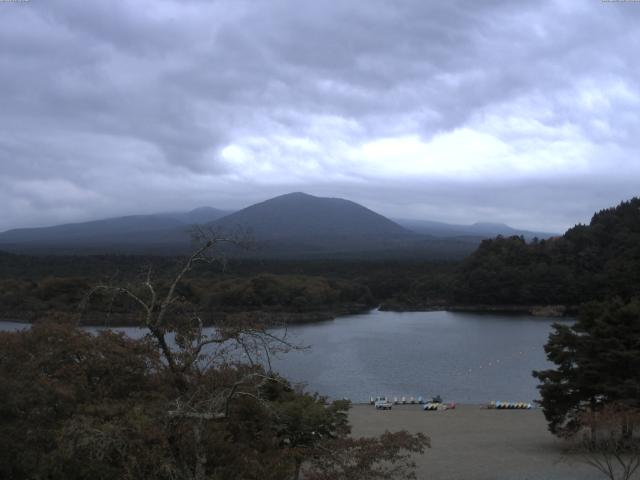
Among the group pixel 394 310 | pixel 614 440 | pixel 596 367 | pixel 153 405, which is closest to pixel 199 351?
pixel 153 405

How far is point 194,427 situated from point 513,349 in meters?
23.8

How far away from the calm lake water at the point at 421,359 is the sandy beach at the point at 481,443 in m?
2.47

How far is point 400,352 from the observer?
2620 cm

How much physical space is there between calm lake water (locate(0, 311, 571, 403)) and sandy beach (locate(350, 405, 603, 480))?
2467 millimetres

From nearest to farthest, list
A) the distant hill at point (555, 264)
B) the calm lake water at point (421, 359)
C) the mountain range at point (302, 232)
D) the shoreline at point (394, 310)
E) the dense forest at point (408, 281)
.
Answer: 1. the calm lake water at point (421, 359)
2. the shoreline at point (394, 310)
3. the dense forest at point (408, 281)
4. the distant hill at point (555, 264)
5. the mountain range at point (302, 232)

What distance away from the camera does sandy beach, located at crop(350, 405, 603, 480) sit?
9.59 metres

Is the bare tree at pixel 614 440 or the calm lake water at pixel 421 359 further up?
the bare tree at pixel 614 440

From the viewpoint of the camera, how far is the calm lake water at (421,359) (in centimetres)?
1962

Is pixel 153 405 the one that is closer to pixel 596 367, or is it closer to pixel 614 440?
pixel 614 440

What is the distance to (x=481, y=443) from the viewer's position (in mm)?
12102

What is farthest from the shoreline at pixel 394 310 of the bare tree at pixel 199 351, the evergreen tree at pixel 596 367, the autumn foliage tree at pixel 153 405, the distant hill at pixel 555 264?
the bare tree at pixel 199 351

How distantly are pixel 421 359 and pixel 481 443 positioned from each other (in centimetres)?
1273

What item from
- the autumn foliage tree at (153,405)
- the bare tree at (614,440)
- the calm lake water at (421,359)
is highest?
the autumn foliage tree at (153,405)

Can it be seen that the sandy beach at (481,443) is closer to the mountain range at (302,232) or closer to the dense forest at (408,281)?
the dense forest at (408,281)
